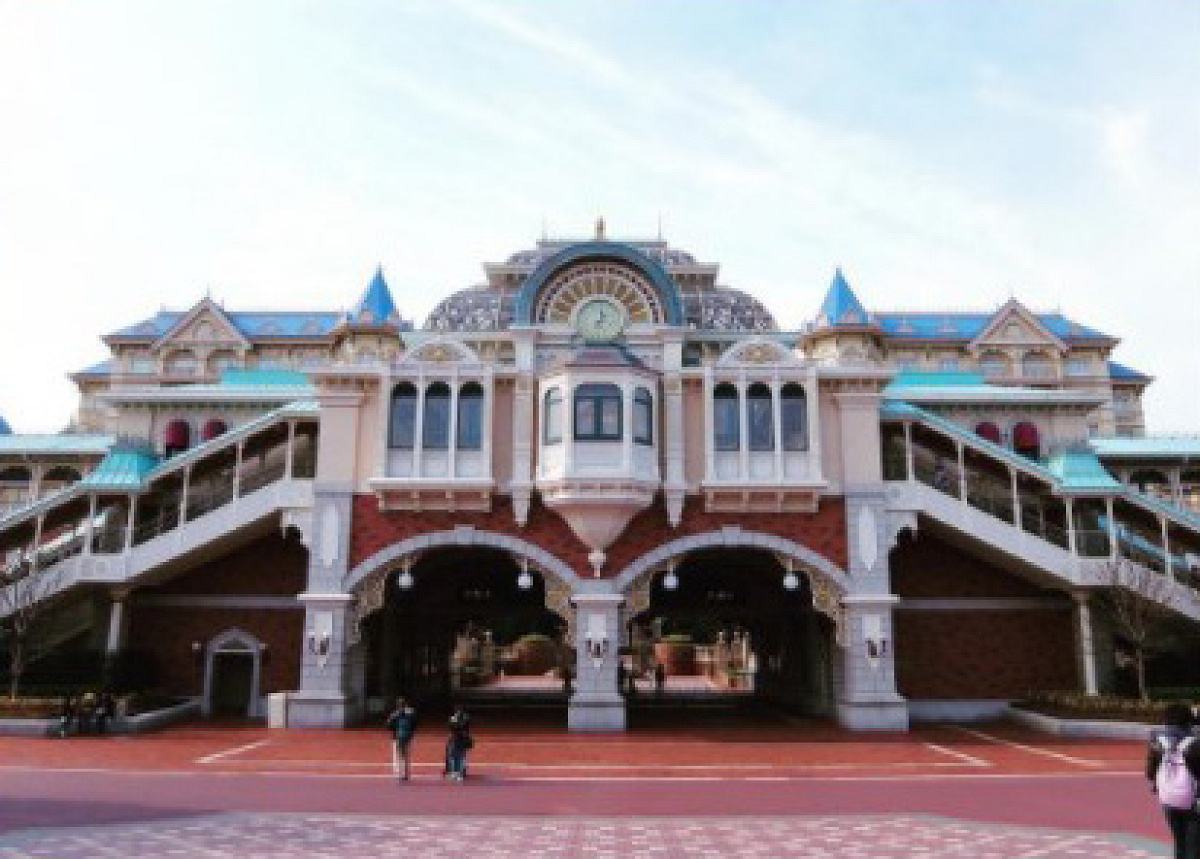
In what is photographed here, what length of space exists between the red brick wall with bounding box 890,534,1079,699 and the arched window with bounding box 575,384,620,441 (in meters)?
10.9

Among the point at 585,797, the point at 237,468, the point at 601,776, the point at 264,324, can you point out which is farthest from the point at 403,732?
the point at 264,324

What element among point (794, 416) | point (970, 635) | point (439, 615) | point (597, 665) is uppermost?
point (794, 416)

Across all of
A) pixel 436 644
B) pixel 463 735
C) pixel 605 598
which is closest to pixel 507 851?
pixel 463 735

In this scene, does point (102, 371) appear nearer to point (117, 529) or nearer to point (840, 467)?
point (117, 529)

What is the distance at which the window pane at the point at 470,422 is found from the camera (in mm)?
25891

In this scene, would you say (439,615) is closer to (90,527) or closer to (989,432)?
(90,527)

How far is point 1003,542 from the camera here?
1037 inches

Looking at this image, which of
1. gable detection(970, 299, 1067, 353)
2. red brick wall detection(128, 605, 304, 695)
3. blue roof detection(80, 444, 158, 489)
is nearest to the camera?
blue roof detection(80, 444, 158, 489)

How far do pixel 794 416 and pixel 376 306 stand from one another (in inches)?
737

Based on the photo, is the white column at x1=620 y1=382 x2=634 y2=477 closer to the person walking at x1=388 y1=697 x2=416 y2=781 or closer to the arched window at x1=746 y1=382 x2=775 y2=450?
the arched window at x1=746 y1=382 x2=775 y2=450

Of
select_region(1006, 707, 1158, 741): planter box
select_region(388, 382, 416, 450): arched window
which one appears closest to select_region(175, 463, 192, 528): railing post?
select_region(388, 382, 416, 450): arched window

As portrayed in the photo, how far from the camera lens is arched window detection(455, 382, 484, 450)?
25906mm

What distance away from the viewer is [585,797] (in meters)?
15.3

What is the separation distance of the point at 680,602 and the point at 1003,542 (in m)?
11.9
